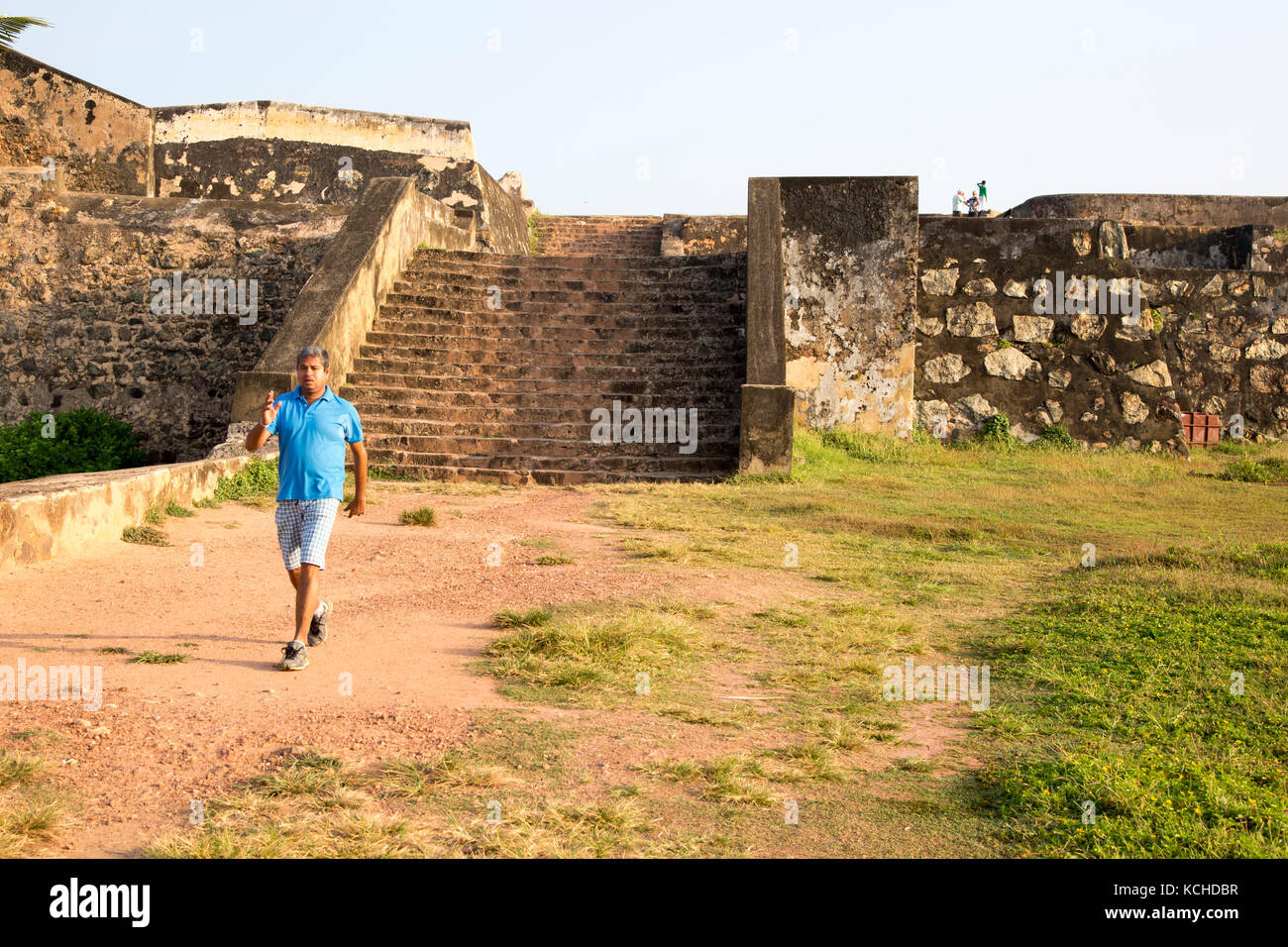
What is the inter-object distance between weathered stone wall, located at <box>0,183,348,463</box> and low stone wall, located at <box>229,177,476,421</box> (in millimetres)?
1245

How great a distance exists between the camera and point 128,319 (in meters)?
12.7

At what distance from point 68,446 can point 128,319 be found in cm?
171

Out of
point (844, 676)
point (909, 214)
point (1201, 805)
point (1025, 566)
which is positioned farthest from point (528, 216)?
point (1201, 805)

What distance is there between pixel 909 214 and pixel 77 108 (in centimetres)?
1045

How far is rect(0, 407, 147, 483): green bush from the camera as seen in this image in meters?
11.4

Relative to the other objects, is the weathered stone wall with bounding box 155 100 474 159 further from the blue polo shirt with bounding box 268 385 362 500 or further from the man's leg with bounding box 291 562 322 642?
the man's leg with bounding box 291 562 322 642

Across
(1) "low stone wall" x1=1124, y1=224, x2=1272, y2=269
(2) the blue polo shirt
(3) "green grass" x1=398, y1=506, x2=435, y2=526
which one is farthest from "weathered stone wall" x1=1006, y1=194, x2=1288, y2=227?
(2) the blue polo shirt

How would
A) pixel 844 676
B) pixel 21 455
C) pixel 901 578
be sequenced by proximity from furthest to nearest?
1. pixel 21 455
2. pixel 901 578
3. pixel 844 676

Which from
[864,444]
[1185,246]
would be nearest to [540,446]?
[864,444]

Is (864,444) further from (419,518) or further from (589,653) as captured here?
(589,653)

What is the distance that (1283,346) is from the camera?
1344cm

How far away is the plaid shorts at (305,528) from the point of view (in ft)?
14.7

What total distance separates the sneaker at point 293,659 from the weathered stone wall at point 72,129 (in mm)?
11514

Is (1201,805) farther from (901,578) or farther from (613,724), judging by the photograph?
(901,578)
